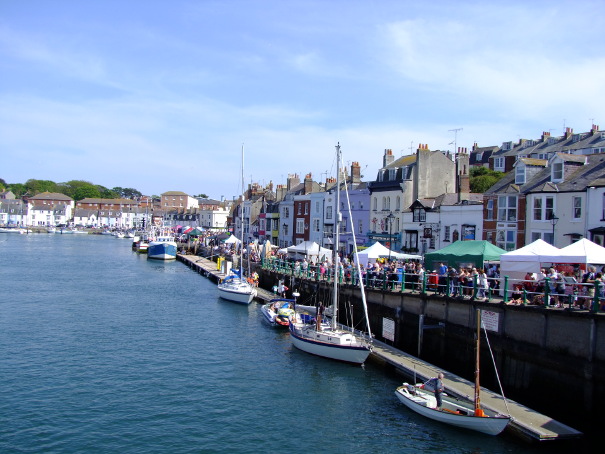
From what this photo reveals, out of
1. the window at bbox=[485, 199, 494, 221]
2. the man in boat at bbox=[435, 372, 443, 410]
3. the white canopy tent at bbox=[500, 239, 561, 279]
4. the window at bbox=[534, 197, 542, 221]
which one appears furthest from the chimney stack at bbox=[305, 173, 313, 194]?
the man in boat at bbox=[435, 372, 443, 410]

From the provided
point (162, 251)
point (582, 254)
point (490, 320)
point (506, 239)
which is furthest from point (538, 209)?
point (162, 251)

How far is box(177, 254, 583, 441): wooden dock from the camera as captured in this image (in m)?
17.4

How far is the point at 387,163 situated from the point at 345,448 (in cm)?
4518

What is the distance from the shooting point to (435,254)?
30.8 metres

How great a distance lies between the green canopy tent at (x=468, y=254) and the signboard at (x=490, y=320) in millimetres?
4995

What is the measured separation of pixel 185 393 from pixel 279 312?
14.3 m

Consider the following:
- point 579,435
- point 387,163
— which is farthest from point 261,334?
point 387,163

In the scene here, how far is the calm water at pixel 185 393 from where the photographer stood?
61.2ft

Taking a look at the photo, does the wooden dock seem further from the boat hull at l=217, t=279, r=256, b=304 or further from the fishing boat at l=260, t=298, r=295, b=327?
the boat hull at l=217, t=279, r=256, b=304

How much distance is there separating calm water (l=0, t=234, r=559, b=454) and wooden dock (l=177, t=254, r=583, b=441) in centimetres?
66

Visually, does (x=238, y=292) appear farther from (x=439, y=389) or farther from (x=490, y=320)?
(x=439, y=389)

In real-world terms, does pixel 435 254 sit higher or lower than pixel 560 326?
higher

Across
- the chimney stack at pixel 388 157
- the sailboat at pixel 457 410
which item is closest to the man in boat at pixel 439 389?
the sailboat at pixel 457 410

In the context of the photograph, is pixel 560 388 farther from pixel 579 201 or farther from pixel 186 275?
pixel 186 275
